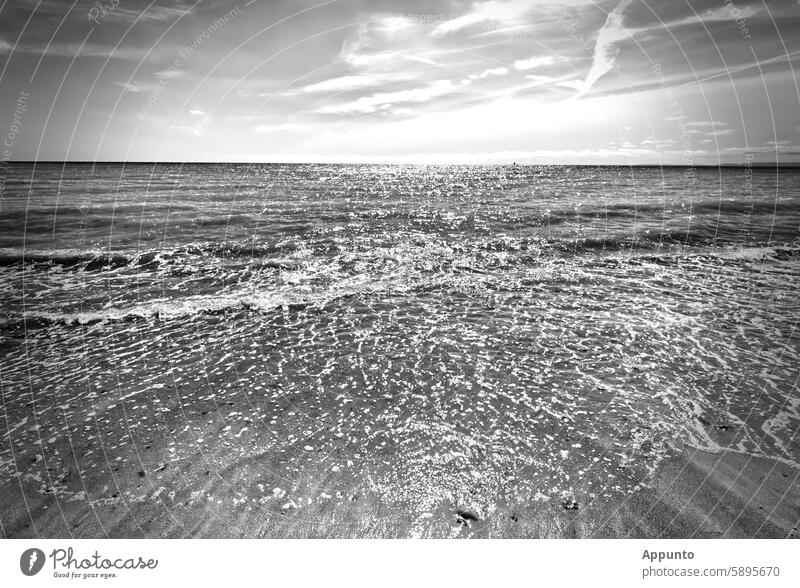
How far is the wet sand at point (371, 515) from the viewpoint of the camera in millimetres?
5039

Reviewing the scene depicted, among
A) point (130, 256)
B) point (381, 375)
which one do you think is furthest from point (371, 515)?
point (130, 256)

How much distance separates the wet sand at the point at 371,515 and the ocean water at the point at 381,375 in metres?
0.07

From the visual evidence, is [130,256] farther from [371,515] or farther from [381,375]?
[371,515]

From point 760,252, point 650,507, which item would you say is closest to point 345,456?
point 650,507

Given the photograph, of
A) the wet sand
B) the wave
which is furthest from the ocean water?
the wave

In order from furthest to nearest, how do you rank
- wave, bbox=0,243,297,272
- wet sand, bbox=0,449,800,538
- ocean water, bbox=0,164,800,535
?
wave, bbox=0,243,297,272 → ocean water, bbox=0,164,800,535 → wet sand, bbox=0,449,800,538

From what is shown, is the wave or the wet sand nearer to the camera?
the wet sand

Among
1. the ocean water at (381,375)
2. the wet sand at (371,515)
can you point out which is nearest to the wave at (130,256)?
the ocean water at (381,375)

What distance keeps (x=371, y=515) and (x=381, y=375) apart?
3624mm

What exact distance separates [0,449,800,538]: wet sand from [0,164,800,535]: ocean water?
0.07 m

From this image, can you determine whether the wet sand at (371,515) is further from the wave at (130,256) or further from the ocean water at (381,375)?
the wave at (130,256)

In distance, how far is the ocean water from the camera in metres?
5.75

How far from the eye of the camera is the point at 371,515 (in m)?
5.17

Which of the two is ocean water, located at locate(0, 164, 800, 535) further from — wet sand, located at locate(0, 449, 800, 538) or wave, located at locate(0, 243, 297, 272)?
wave, located at locate(0, 243, 297, 272)
